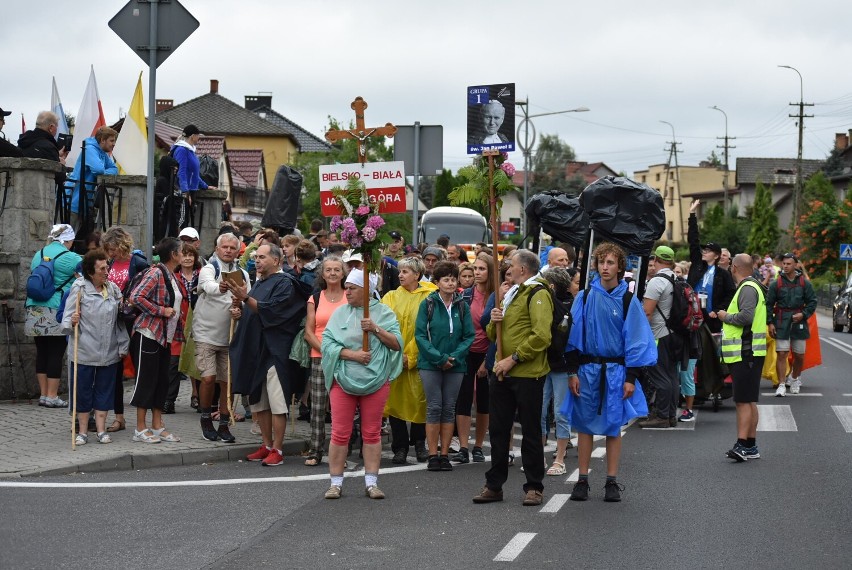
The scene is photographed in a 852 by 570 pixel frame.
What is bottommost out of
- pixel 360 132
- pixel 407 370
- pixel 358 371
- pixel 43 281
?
pixel 407 370

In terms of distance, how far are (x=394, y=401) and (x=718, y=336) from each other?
6.93 metres

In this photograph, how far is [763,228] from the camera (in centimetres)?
7881

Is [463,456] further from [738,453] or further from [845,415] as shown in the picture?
[845,415]

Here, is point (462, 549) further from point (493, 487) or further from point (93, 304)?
point (93, 304)

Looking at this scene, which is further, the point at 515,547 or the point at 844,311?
the point at 844,311

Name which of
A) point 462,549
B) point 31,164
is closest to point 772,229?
point 31,164

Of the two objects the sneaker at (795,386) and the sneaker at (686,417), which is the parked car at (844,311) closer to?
the sneaker at (795,386)

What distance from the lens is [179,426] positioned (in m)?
12.7

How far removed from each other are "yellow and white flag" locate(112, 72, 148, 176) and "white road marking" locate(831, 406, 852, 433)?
10.2 m

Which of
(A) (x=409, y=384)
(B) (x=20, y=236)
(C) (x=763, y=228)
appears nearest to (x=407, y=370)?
(A) (x=409, y=384)

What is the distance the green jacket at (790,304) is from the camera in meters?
18.3

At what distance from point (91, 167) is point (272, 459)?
7258 millimetres

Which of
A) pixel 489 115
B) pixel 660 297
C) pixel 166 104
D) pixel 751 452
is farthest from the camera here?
pixel 166 104

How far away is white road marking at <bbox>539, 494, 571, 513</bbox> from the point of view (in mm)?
8883
